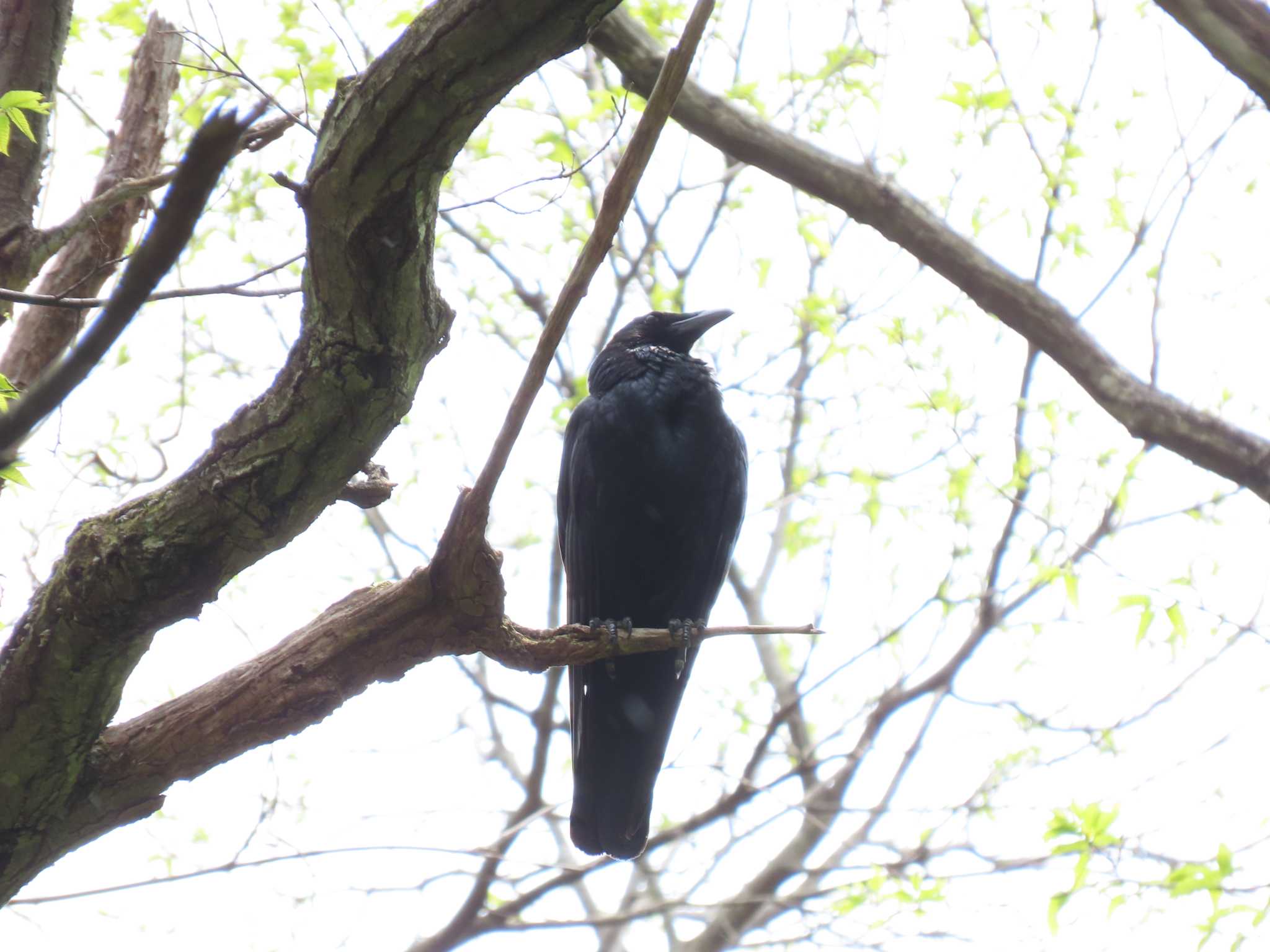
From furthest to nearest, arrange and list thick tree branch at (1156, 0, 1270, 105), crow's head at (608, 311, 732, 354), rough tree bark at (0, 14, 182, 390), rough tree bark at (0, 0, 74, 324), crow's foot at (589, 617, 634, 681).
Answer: crow's head at (608, 311, 732, 354)
rough tree bark at (0, 14, 182, 390)
rough tree bark at (0, 0, 74, 324)
crow's foot at (589, 617, 634, 681)
thick tree branch at (1156, 0, 1270, 105)

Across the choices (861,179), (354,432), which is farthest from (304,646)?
(861,179)

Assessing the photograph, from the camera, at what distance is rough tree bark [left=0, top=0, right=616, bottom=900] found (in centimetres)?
190

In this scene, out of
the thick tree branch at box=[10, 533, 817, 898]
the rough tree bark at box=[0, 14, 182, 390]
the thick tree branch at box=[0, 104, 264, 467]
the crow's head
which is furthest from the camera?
the crow's head

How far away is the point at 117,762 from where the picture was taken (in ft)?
8.39

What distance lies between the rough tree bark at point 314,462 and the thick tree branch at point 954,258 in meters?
1.85

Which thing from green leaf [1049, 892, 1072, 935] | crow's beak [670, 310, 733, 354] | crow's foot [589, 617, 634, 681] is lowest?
green leaf [1049, 892, 1072, 935]

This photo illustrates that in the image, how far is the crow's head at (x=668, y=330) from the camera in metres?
5.09

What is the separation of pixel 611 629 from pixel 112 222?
7.85ft

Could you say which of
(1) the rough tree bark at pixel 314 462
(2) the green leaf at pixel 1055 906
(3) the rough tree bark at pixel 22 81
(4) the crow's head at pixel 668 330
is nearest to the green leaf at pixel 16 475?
(1) the rough tree bark at pixel 314 462

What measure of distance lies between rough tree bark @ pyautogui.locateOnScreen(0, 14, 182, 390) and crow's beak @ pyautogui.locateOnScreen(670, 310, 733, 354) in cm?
238

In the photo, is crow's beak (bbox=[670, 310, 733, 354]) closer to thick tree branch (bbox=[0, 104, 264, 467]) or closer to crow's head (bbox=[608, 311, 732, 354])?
crow's head (bbox=[608, 311, 732, 354])

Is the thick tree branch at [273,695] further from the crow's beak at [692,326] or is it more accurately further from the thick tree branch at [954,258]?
the crow's beak at [692,326]

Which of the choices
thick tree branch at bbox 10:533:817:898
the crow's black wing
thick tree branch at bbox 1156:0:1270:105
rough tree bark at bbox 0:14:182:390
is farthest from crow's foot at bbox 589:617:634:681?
thick tree branch at bbox 1156:0:1270:105

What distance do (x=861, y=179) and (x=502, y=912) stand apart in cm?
442
